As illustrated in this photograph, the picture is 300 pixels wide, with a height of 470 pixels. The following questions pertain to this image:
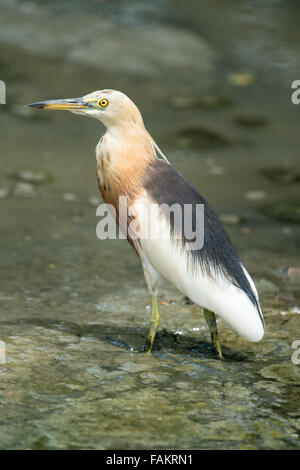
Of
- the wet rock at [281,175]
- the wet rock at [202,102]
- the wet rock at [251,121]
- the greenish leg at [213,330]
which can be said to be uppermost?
the wet rock at [202,102]

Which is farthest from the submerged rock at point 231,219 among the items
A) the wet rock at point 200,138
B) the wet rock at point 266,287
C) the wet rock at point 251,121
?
the wet rock at point 251,121

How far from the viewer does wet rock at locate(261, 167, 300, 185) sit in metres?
7.93

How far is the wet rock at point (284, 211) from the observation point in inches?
271

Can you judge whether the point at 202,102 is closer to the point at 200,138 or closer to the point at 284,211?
the point at 200,138

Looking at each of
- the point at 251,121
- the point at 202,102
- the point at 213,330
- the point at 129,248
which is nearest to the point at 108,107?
the point at 213,330

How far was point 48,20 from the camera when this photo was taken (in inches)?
435

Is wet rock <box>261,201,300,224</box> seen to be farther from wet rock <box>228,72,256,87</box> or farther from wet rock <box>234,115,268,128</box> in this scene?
wet rock <box>228,72,256,87</box>

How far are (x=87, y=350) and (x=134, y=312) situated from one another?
0.76 m

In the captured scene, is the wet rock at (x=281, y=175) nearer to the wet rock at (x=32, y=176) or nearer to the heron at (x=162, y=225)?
the wet rock at (x=32, y=176)

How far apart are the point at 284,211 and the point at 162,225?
343cm

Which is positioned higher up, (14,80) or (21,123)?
(14,80)

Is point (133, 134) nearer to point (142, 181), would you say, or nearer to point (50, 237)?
→ point (142, 181)

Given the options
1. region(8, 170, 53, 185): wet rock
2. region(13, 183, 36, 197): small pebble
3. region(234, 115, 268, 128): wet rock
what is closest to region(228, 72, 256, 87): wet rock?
region(234, 115, 268, 128): wet rock

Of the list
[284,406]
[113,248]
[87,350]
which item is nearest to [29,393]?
[87,350]
